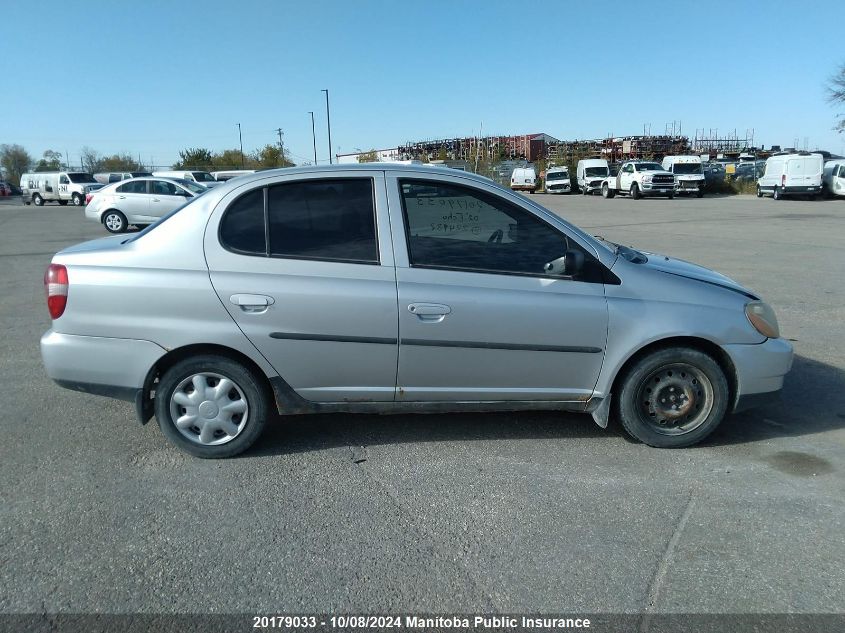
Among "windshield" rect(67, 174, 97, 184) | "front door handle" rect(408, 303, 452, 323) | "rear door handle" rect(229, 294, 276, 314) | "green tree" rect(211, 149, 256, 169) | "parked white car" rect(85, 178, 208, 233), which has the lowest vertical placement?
"front door handle" rect(408, 303, 452, 323)

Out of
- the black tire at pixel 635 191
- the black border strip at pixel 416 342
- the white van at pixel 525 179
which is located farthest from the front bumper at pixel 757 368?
the white van at pixel 525 179

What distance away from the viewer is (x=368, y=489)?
3.74 meters

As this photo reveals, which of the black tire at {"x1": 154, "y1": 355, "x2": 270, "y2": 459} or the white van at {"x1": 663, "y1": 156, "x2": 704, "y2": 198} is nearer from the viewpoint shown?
the black tire at {"x1": 154, "y1": 355, "x2": 270, "y2": 459}

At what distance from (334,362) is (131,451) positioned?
1443 millimetres

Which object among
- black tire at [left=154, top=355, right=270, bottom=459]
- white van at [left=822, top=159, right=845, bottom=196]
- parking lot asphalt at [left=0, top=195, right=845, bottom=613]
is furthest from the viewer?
white van at [left=822, top=159, right=845, bottom=196]

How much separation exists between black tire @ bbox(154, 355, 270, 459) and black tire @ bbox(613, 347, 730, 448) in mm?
2224

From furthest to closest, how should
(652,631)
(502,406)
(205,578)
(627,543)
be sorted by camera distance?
(502,406) < (627,543) < (205,578) < (652,631)

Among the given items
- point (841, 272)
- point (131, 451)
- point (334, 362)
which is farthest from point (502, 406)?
point (841, 272)

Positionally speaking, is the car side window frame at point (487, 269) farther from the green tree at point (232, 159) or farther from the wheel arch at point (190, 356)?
the green tree at point (232, 159)

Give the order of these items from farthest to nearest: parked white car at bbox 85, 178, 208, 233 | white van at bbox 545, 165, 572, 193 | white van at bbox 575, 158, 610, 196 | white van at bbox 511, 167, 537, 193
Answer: white van at bbox 511, 167, 537, 193 < white van at bbox 545, 165, 572, 193 < white van at bbox 575, 158, 610, 196 < parked white car at bbox 85, 178, 208, 233

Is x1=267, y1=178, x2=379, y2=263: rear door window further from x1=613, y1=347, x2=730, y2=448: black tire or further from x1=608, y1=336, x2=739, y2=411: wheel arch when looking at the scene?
x1=613, y1=347, x2=730, y2=448: black tire

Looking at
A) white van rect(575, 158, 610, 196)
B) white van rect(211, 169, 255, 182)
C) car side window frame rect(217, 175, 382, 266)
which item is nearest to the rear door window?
car side window frame rect(217, 175, 382, 266)

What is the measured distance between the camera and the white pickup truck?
3584 centimetres

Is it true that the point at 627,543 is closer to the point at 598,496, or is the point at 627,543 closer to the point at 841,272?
the point at 598,496
